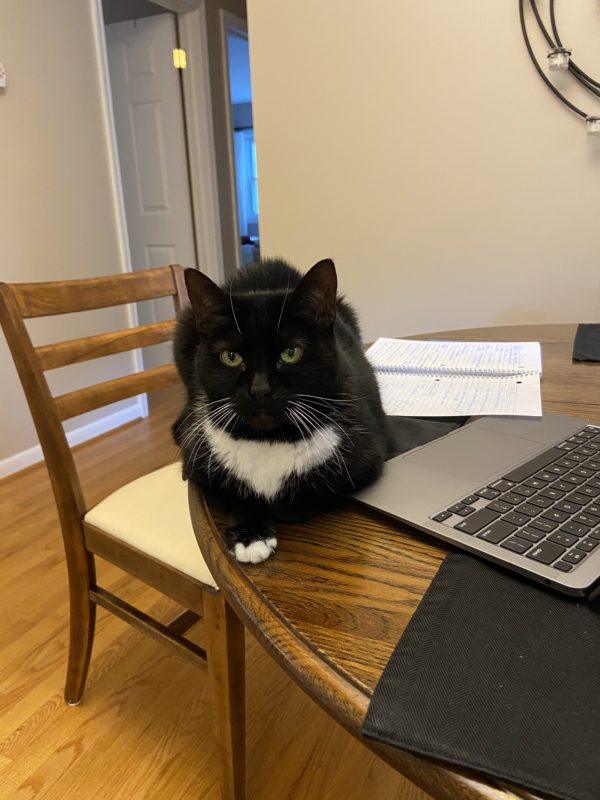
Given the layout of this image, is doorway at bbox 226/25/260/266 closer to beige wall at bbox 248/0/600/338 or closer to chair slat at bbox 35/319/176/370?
beige wall at bbox 248/0/600/338

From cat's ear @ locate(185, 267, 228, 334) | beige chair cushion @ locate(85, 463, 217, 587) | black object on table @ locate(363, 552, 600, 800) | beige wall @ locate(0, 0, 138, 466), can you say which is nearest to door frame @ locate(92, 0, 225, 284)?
beige wall @ locate(0, 0, 138, 466)

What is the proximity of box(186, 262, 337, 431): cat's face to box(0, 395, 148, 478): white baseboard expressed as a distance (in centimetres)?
195

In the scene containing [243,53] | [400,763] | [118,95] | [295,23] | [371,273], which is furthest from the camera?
[243,53]

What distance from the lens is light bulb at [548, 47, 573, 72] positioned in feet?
4.77

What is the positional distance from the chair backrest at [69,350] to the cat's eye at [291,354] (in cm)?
55

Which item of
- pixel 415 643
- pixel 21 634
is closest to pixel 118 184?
pixel 21 634

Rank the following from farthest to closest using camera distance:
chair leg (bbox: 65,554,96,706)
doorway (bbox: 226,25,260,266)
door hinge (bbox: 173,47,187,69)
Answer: doorway (bbox: 226,25,260,266), door hinge (bbox: 173,47,187,69), chair leg (bbox: 65,554,96,706)

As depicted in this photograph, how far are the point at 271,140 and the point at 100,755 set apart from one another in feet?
6.18

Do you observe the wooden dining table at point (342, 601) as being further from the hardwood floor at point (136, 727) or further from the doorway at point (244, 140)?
the doorway at point (244, 140)

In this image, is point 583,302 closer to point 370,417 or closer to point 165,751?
point 370,417

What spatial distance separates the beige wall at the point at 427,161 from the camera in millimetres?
1597

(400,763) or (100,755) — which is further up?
(400,763)

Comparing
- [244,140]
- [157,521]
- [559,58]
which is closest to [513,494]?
[157,521]

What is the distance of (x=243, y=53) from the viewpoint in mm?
Answer: 4359
